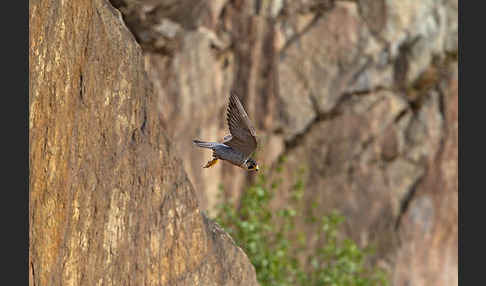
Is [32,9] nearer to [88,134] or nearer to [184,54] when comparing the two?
[88,134]

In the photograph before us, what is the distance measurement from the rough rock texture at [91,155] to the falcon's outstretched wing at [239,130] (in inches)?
20.7

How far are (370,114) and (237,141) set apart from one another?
5.92m

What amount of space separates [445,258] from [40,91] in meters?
7.63

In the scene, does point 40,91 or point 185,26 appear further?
point 185,26

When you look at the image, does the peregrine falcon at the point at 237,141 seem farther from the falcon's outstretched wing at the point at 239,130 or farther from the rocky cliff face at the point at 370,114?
the rocky cliff face at the point at 370,114

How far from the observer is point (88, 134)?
580cm

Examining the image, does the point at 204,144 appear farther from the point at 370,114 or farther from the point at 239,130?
the point at 370,114

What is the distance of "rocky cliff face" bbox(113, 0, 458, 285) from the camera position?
Result: 11531 mm

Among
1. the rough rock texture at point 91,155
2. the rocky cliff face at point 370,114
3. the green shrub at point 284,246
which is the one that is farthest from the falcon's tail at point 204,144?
the rocky cliff face at point 370,114

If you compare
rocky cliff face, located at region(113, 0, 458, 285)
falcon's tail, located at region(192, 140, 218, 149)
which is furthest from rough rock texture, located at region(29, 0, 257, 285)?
rocky cliff face, located at region(113, 0, 458, 285)

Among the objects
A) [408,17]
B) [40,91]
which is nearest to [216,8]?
[408,17]

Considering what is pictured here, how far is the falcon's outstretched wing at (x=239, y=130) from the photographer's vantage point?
5891mm

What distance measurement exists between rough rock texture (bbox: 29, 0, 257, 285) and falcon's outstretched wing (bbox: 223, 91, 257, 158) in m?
0.53

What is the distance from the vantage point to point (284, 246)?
9961 millimetres
